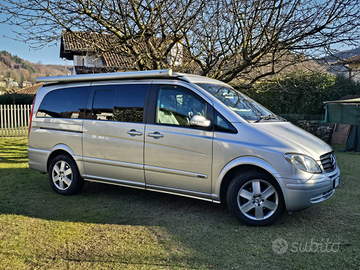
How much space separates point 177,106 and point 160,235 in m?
1.85

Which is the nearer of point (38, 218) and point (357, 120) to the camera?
point (38, 218)

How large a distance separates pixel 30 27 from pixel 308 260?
24.7 feet

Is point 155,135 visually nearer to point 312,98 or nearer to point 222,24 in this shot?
point 222,24

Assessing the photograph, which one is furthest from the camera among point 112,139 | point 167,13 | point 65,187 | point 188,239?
point 167,13

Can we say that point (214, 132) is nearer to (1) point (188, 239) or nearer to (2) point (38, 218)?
(1) point (188, 239)

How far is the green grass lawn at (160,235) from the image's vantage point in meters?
3.21

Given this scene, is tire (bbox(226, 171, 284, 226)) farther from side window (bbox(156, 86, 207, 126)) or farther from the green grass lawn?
side window (bbox(156, 86, 207, 126))

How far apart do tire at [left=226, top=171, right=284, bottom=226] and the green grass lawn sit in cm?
14

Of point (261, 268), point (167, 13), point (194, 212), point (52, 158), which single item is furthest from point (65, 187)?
point (167, 13)

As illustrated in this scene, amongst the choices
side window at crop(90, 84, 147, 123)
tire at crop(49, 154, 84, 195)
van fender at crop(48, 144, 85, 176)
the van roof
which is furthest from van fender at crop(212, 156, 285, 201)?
tire at crop(49, 154, 84, 195)

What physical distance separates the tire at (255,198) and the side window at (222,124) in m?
0.61

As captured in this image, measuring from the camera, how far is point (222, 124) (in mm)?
4312

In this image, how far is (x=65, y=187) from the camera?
5.82 metres

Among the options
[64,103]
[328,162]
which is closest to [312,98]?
[328,162]
